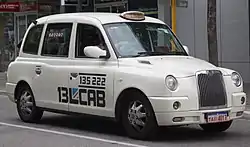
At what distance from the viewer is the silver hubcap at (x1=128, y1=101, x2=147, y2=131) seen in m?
8.95

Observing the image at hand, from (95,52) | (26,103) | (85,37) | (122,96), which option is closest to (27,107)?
(26,103)

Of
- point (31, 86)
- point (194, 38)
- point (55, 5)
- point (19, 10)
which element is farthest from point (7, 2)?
point (31, 86)

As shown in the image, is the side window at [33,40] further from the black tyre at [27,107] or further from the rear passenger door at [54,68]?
the black tyre at [27,107]

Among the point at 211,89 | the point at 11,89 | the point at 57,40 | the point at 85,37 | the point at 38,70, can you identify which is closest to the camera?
the point at 211,89

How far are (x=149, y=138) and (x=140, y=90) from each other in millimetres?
774

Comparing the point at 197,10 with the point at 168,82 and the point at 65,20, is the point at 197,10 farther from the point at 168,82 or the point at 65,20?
the point at 168,82

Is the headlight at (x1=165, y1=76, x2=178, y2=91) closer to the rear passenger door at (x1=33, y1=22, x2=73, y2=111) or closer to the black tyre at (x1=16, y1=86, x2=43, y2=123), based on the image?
the rear passenger door at (x1=33, y1=22, x2=73, y2=111)

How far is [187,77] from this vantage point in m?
8.73

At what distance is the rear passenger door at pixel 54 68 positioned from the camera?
1039cm

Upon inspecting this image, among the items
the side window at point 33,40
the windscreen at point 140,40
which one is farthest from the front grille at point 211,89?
the side window at point 33,40

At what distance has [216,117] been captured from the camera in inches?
350

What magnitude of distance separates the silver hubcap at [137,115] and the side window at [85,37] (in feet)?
4.84

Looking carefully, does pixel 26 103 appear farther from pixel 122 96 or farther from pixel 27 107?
pixel 122 96

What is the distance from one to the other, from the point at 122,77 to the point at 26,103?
2.93 metres
